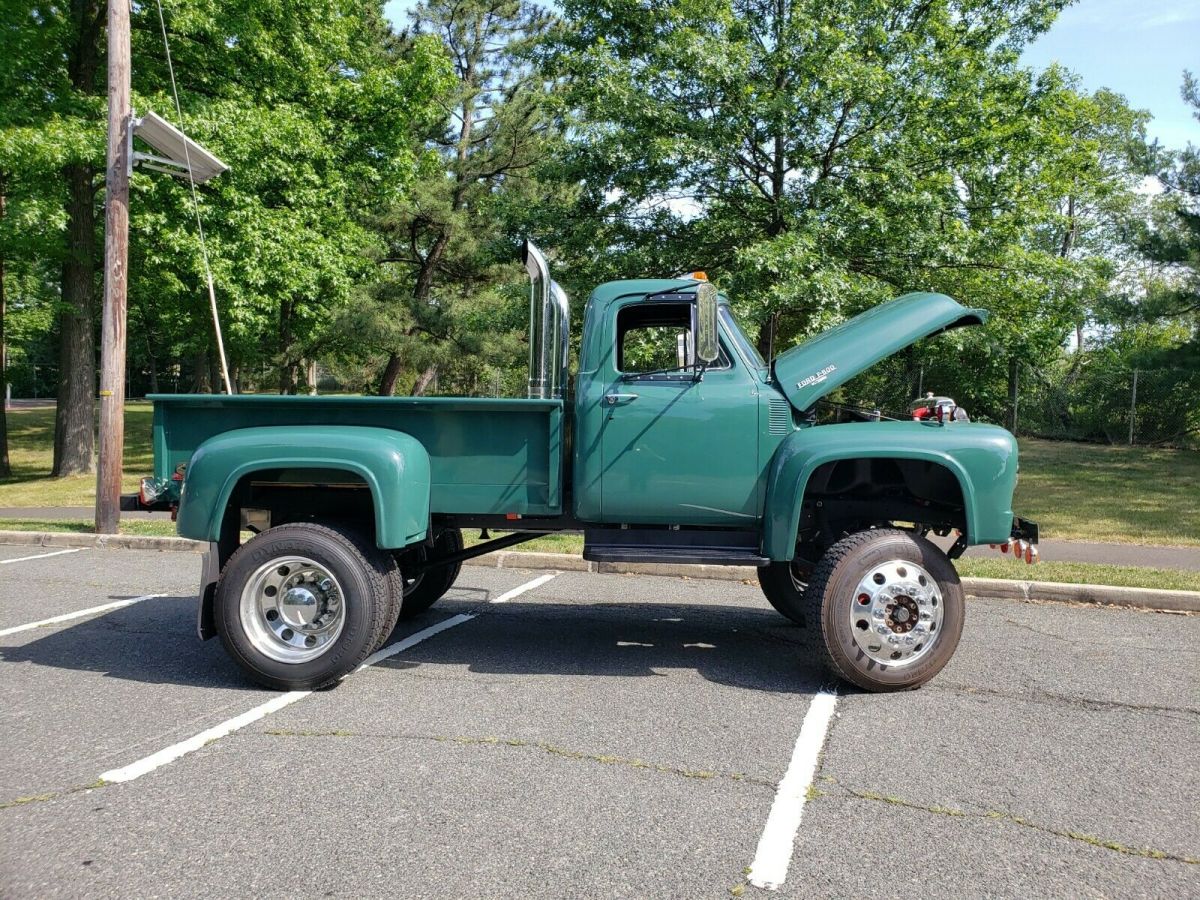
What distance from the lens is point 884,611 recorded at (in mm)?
4844

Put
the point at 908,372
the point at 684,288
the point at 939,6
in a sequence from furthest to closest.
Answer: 1. the point at 908,372
2. the point at 939,6
3. the point at 684,288

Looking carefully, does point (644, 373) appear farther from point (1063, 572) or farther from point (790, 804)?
point (1063, 572)

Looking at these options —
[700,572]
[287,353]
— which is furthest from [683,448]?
[287,353]

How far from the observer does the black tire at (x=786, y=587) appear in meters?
6.38

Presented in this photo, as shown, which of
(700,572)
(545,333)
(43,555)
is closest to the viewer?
(545,333)

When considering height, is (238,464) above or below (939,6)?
below

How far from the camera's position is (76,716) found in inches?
177

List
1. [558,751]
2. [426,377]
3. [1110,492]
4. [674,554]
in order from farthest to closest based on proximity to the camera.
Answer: [426,377] < [1110,492] < [674,554] < [558,751]

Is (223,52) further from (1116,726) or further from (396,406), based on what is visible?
(1116,726)

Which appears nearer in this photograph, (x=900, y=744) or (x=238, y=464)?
(x=900, y=744)

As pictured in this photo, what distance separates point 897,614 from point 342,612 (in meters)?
2.92

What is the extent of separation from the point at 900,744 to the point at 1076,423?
20.3m

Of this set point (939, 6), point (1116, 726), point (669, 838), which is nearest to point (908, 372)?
point (939, 6)

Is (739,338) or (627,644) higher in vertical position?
(739,338)
